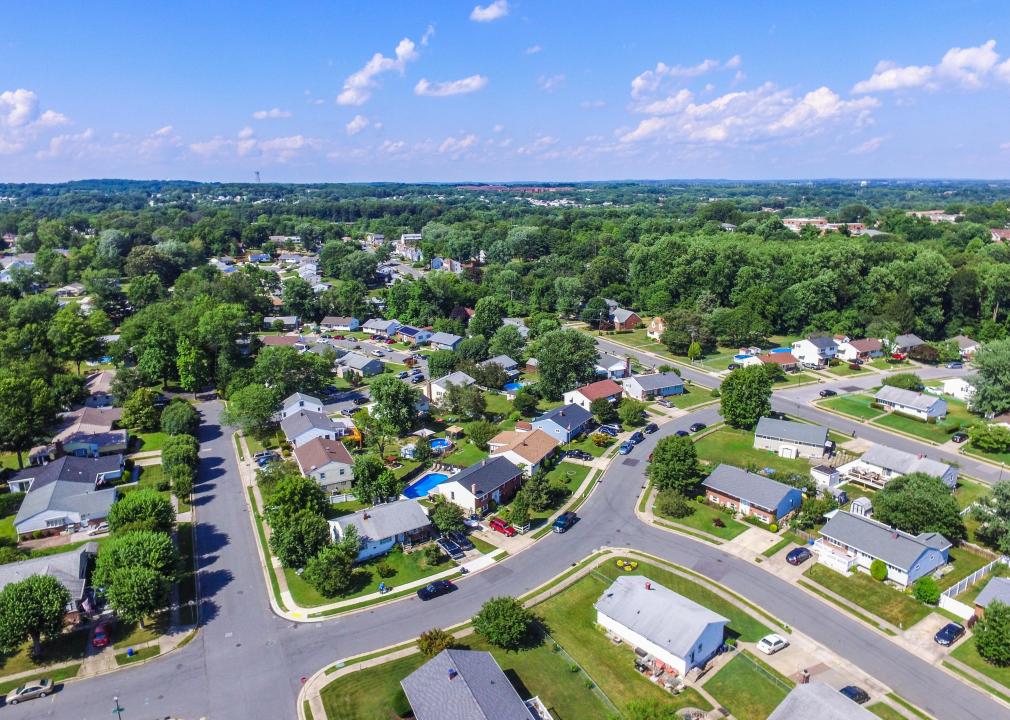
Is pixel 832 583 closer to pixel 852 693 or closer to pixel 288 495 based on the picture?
pixel 852 693

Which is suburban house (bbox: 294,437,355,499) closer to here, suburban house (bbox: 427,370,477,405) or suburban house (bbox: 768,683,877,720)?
suburban house (bbox: 427,370,477,405)

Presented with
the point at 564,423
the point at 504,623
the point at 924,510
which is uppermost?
the point at 564,423

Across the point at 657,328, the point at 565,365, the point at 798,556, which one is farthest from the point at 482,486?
the point at 657,328

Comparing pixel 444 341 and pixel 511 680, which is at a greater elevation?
pixel 444 341

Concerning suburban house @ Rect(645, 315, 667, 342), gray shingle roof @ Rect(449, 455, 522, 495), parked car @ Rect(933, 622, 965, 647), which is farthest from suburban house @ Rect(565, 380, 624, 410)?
parked car @ Rect(933, 622, 965, 647)

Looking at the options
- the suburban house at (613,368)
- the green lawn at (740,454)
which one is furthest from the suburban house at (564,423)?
the suburban house at (613,368)

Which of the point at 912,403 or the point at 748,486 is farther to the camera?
the point at 912,403

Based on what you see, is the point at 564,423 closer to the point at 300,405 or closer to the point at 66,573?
the point at 300,405
